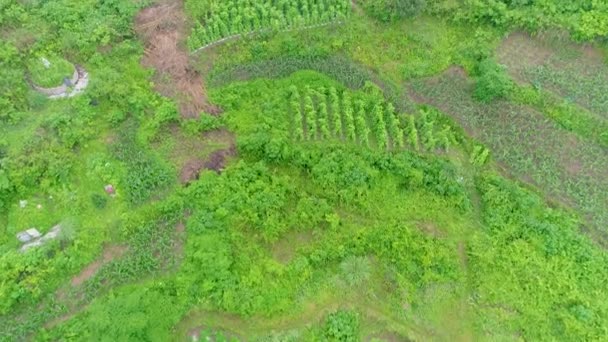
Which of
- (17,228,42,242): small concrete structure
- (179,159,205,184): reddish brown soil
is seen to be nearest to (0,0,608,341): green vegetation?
(179,159,205,184): reddish brown soil

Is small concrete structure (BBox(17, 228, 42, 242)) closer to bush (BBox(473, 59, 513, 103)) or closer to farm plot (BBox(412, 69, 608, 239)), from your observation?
farm plot (BBox(412, 69, 608, 239))

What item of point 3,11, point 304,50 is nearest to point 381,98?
point 304,50

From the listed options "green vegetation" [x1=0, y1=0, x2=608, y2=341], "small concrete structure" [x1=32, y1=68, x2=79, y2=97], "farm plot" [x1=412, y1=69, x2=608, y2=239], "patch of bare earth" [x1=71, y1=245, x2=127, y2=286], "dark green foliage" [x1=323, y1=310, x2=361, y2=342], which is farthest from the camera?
"small concrete structure" [x1=32, y1=68, x2=79, y2=97]

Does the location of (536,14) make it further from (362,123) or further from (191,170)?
(191,170)

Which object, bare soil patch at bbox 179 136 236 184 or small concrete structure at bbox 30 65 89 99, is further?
small concrete structure at bbox 30 65 89 99

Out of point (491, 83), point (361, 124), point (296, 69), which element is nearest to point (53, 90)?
point (296, 69)

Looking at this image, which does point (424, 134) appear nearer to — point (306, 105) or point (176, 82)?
point (306, 105)

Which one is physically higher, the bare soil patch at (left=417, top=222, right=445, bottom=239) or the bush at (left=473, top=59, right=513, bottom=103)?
the bush at (left=473, top=59, right=513, bottom=103)
